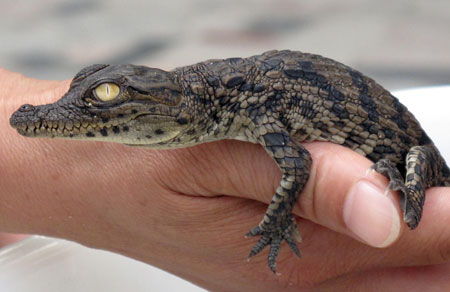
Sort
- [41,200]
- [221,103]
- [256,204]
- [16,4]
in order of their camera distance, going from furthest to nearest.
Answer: [16,4] < [41,200] < [256,204] < [221,103]

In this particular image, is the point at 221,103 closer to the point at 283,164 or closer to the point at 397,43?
the point at 283,164

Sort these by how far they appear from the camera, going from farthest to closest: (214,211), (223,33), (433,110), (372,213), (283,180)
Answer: (223,33), (433,110), (214,211), (283,180), (372,213)

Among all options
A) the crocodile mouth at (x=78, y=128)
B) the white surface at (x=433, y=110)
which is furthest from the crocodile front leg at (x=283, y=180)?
the white surface at (x=433, y=110)

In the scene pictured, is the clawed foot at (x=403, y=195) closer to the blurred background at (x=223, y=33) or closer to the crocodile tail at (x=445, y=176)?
the crocodile tail at (x=445, y=176)

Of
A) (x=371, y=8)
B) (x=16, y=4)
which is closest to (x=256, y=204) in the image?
(x=371, y=8)

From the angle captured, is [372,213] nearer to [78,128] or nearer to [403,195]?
[403,195]

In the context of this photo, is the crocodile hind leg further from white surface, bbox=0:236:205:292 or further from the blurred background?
the blurred background

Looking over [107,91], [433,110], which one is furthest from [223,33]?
[107,91]
